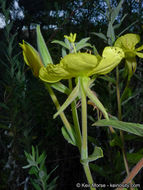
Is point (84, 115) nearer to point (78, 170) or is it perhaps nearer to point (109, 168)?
point (109, 168)

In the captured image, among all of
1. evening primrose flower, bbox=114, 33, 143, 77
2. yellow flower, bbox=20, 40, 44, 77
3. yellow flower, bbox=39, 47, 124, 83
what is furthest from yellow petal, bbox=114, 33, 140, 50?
yellow flower, bbox=20, 40, 44, 77

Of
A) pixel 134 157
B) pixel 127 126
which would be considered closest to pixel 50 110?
pixel 134 157

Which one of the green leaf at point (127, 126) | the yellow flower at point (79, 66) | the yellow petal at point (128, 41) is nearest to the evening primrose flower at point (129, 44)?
the yellow petal at point (128, 41)

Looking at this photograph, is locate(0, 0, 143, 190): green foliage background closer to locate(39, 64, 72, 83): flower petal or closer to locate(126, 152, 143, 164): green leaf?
locate(126, 152, 143, 164): green leaf

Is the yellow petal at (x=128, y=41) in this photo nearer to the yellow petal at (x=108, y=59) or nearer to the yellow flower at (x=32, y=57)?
the yellow petal at (x=108, y=59)

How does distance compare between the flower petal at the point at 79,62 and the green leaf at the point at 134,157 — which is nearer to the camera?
the flower petal at the point at 79,62

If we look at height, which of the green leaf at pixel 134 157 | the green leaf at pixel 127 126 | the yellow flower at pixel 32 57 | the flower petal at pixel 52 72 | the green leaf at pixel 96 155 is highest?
the yellow flower at pixel 32 57
